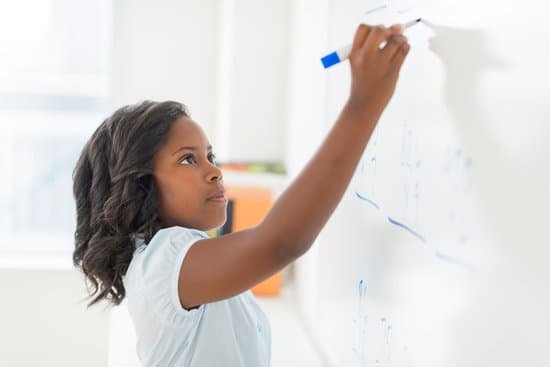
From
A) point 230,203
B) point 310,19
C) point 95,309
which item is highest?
point 310,19

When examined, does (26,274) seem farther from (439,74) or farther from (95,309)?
(439,74)

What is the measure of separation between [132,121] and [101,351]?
63.0 inches

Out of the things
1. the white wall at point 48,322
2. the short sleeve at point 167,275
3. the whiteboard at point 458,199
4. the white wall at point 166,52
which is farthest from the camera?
the white wall at point 166,52

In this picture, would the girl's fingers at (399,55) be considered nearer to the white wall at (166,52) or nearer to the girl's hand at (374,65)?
the girl's hand at (374,65)

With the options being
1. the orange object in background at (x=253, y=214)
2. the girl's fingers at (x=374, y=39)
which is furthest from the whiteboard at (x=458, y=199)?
the orange object in background at (x=253, y=214)

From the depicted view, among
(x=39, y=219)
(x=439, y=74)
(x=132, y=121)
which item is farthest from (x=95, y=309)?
(x=439, y=74)

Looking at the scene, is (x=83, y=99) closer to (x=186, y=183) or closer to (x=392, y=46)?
(x=186, y=183)

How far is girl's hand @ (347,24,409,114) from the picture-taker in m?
0.66

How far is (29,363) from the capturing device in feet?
7.52

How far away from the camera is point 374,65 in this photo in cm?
66

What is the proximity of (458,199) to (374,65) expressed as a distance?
177 millimetres

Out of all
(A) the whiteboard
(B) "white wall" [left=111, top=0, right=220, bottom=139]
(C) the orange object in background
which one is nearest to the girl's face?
(A) the whiteboard

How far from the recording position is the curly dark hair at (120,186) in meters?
0.92

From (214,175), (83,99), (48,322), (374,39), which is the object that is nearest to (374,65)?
(374,39)
